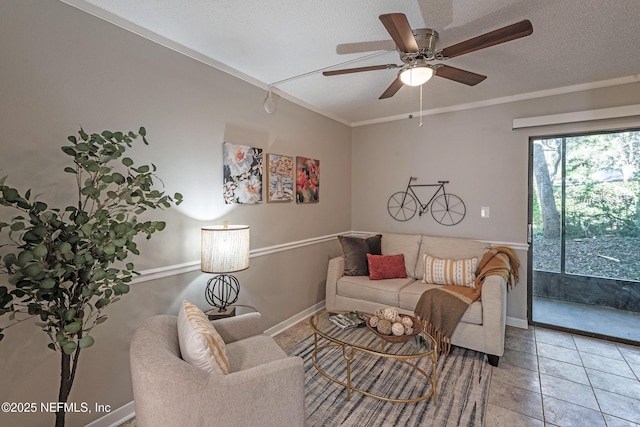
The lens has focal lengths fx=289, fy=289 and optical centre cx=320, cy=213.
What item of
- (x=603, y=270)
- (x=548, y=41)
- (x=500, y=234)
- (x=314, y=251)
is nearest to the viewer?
(x=548, y=41)

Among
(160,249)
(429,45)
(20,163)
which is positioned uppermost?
(429,45)

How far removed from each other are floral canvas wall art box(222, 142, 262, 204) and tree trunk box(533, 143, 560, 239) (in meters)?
3.04

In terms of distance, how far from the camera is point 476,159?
11.4ft

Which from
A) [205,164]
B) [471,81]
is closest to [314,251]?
[205,164]

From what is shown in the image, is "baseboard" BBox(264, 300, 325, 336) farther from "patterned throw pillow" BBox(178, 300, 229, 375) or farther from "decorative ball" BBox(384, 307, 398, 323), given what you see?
"patterned throw pillow" BBox(178, 300, 229, 375)

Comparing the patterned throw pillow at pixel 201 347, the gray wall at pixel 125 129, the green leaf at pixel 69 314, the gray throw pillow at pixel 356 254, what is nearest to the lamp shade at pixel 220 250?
the gray wall at pixel 125 129

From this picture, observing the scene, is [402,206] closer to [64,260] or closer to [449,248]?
[449,248]

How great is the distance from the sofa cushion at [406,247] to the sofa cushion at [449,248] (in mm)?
42

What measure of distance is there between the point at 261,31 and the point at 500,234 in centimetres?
322

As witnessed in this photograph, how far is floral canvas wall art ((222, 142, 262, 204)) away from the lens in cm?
252

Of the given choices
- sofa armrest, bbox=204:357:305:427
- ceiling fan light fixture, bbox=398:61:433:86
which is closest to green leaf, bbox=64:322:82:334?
sofa armrest, bbox=204:357:305:427

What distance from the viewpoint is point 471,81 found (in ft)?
6.91

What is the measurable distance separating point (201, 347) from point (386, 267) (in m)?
2.37

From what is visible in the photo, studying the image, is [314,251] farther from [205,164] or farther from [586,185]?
[586,185]
